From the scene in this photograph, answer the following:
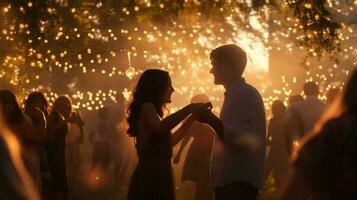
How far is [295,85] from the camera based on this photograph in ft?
313

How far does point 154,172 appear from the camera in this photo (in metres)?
7.14

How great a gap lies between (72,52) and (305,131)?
1643 cm

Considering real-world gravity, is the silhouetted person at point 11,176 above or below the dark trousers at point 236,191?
above

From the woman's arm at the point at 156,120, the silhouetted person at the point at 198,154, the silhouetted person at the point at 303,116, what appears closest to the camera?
the woman's arm at the point at 156,120

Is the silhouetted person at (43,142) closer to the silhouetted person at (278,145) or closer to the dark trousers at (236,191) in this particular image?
the dark trousers at (236,191)

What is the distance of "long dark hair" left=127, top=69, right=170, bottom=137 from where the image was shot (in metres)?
7.09

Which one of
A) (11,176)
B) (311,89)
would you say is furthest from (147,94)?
(311,89)

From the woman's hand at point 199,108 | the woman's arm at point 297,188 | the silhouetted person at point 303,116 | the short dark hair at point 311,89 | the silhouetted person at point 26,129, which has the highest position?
the woman's arm at point 297,188

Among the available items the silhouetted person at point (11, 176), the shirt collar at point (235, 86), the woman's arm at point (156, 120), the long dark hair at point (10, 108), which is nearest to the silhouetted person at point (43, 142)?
the long dark hair at point (10, 108)

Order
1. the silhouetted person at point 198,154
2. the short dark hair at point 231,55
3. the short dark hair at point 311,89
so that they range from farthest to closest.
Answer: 1. the silhouetted person at point 198,154
2. the short dark hair at point 311,89
3. the short dark hair at point 231,55

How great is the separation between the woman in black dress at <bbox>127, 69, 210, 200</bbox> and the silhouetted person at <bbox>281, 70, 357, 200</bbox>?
362cm

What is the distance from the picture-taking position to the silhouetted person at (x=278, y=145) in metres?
15.8

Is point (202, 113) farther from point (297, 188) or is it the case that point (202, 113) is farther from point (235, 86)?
point (297, 188)

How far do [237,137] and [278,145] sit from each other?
951cm
